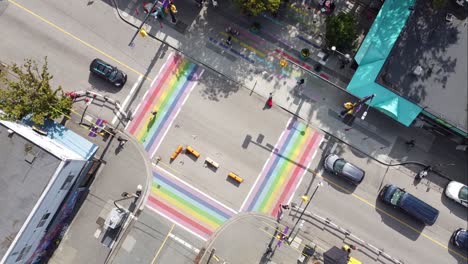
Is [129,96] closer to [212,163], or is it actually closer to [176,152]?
[176,152]

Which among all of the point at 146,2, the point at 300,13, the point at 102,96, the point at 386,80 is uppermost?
the point at 300,13

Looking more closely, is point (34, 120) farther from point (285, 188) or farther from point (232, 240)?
point (285, 188)

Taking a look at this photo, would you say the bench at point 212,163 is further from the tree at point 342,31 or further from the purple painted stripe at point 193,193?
the tree at point 342,31

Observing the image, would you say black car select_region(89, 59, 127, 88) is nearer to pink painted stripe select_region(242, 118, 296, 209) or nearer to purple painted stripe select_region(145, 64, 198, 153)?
purple painted stripe select_region(145, 64, 198, 153)

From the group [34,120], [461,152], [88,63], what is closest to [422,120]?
[461,152]

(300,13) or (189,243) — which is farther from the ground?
(300,13)

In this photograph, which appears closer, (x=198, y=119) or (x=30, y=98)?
(x=30, y=98)

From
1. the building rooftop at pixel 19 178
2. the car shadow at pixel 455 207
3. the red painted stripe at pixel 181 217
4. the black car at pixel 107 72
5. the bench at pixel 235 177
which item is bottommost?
the building rooftop at pixel 19 178

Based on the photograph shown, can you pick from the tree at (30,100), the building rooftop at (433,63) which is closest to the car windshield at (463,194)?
the building rooftop at (433,63)
